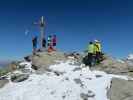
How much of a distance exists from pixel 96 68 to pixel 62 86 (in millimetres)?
5857

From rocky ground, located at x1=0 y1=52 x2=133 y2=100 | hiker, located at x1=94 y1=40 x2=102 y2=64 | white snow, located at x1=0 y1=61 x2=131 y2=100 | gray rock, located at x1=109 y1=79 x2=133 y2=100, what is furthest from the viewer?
hiker, located at x1=94 y1=40 x2=102 y2=64

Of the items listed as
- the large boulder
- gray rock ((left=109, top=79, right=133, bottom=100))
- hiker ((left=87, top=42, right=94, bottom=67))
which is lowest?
gray rock ((left=109, top=79, right=133, bottom=100))

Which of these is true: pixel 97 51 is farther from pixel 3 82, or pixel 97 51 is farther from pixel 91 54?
pixel 3 82

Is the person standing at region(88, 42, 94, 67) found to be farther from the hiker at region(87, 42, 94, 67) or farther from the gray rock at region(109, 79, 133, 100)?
the gray rock at region(109, 79, 133, 100)

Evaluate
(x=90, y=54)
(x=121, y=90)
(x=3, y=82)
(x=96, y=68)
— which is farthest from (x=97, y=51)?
(x=3, y=82)

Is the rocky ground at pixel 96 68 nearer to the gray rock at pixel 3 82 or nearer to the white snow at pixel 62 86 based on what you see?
the gray rock at pixel 3 82

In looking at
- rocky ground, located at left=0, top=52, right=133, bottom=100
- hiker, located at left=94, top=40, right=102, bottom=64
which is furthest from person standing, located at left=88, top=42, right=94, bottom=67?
rocky ground, located at left=0, top=52, right=133, bottom=100

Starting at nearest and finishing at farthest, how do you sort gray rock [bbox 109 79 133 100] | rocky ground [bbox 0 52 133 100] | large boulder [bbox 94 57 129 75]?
1. gray rock [bbox 109 79 133 100]
2. rocky ground [bbox 0 52 133 100]
3. large boulder [bbox 94 57 129 75]

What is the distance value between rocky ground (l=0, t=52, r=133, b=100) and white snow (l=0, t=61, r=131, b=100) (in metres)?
0.76

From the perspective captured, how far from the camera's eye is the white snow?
25.6 m

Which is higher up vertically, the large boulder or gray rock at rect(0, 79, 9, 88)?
the large boulder

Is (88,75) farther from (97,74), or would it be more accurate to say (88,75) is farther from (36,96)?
(36,96)

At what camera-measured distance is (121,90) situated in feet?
82.9

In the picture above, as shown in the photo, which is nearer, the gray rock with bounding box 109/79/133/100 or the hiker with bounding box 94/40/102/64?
the gray rock with bounding box 109/79/133/100
